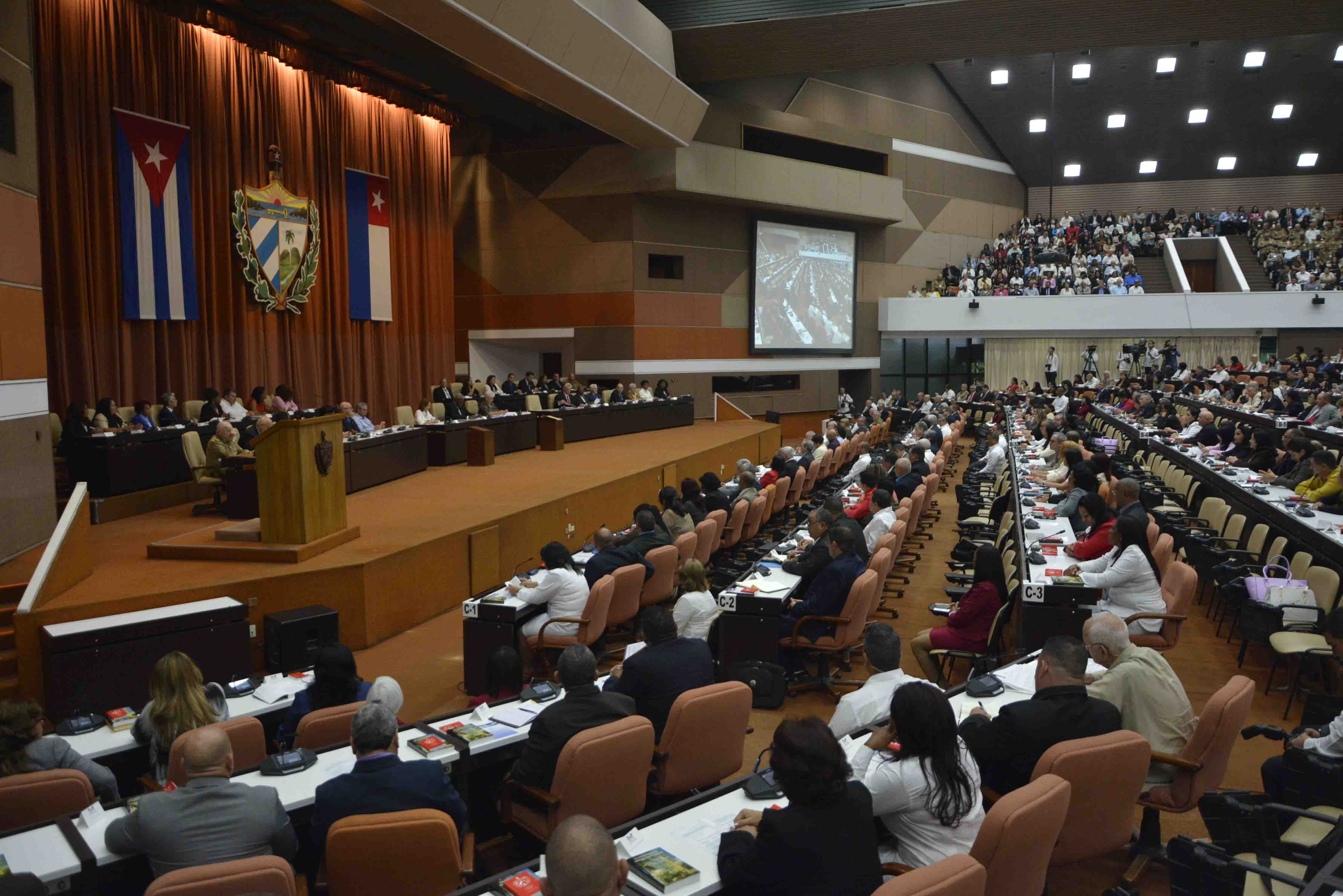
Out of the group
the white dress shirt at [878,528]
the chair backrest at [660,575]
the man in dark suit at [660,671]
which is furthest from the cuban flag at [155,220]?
the man in dark suit at [660,671]

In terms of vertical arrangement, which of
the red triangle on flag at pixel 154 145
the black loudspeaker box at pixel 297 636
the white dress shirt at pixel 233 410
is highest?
the red triangle on flag at pixel 154 145

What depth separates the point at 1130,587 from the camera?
5.96m

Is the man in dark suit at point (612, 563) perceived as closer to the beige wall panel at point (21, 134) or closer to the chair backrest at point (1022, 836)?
the chair backrest at point (1022, 836)

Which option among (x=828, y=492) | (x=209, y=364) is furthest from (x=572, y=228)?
(x=828, y=492)

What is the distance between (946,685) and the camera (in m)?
5.96

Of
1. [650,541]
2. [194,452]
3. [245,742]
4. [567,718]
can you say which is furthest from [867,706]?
[194,452]

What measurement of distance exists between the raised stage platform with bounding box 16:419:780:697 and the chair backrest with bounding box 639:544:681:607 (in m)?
2.09

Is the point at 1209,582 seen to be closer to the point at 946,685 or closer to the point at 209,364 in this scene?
the point at 946,685

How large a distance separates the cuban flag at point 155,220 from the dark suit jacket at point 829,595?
407 inches

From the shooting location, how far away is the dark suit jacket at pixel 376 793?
305cm

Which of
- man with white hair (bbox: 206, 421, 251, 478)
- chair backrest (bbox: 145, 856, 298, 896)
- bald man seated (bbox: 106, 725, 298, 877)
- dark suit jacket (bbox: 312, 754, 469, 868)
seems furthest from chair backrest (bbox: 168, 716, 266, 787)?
man with white hair (bbox: 206, 421, 251, 478)

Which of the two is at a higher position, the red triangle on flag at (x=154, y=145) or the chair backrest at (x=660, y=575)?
the red triangle on flag at (x=154, y=145)

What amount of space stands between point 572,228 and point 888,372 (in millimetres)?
12704

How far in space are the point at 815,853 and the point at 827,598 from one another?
363 centimetres
